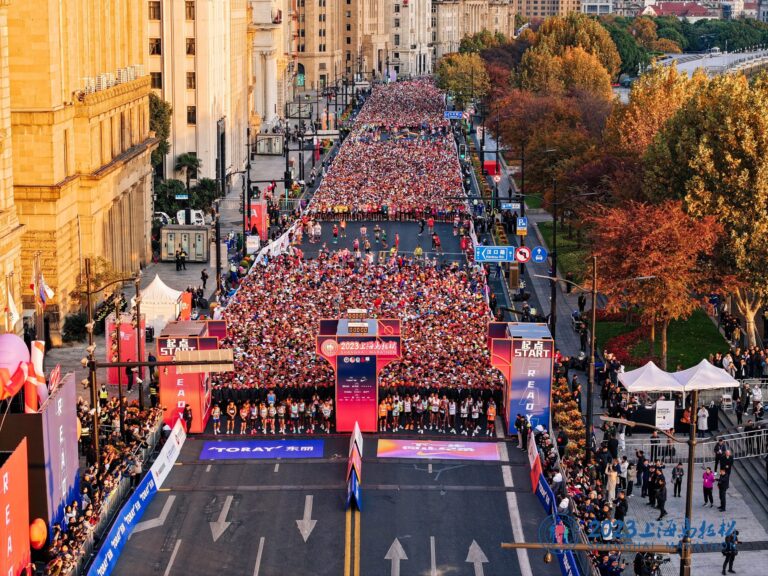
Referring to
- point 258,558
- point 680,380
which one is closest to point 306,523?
point 258,558

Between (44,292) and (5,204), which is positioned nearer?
(5,204)

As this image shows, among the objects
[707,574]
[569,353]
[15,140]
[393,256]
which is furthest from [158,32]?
[707,574]

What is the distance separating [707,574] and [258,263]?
42032 mm

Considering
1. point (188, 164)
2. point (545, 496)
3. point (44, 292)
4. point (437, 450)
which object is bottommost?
point (437, 450)

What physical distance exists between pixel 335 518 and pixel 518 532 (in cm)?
532

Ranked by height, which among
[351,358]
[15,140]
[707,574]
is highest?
[15,140]

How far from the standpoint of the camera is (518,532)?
4238cm

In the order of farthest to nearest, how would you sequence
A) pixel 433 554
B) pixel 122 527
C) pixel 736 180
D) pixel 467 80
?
pixel 467 80
pixel 736 180
pixel 122 527
pixel 433 554

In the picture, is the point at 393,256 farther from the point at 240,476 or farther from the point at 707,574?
the point at 707,574

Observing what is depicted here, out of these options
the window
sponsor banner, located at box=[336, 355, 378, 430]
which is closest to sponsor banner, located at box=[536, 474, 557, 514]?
sponsor banner, located at box=[336, 355, 378, 430]

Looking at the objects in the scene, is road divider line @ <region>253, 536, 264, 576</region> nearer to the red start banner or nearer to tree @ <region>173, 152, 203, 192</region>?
the red start banner

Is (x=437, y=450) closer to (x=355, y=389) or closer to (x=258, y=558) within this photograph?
(x=355, y=389)

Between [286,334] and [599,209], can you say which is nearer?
[286,334]

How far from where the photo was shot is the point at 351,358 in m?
51.2
